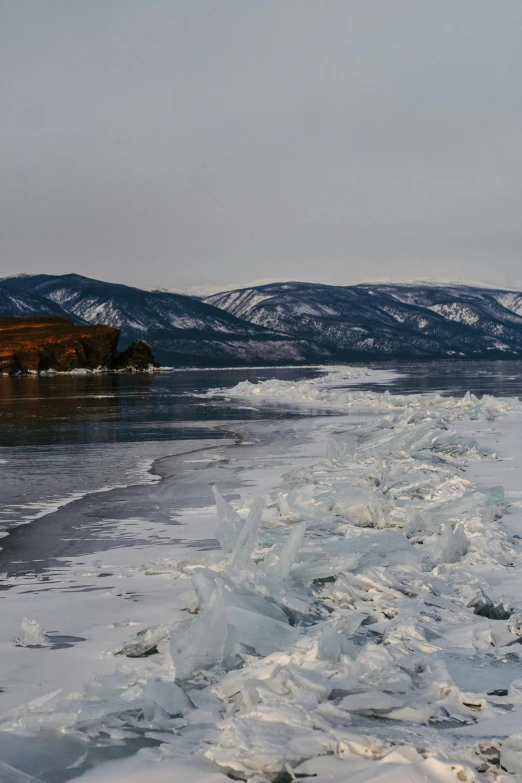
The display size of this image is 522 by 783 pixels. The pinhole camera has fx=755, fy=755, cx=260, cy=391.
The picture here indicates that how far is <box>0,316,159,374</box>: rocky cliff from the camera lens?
77188mm

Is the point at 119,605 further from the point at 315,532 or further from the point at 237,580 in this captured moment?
the point at 315,532

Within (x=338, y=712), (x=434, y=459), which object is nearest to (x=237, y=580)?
(x=338, y=712)

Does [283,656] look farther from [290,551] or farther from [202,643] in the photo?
[290,551]

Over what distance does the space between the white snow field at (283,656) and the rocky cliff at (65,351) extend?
240 feet

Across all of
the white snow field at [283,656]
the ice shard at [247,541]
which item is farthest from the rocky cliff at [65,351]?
the ice shard at [247,541]

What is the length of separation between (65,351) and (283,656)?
79845mm

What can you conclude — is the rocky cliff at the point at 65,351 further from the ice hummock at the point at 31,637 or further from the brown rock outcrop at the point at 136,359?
the ice hummock at the point at 31,637

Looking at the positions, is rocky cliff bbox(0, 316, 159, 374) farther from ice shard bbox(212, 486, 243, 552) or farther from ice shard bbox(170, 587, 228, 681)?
ice shard bbox(170, 587, 228, 681)

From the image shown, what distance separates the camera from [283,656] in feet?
10.8

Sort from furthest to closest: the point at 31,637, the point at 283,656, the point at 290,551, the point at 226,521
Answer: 1. the point at 226,521
2. the point at 290,551
3. the point at 31,637
4. the point at 283,656

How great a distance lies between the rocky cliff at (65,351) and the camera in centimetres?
7719

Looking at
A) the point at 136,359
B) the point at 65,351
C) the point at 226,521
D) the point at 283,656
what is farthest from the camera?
the point at 136,359

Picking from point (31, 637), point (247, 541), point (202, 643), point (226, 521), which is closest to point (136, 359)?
point (226, 521)

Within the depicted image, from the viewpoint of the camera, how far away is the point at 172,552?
219 inches
